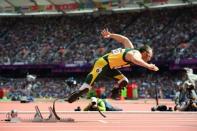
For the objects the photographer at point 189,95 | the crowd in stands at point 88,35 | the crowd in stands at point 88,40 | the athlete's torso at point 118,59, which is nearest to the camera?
the athlete's torso at point 118,59

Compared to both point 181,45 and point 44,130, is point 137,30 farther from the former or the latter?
point 44,130

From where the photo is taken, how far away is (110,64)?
10.9 m

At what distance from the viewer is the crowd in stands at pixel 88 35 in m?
45.5

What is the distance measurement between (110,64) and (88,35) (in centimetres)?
4085

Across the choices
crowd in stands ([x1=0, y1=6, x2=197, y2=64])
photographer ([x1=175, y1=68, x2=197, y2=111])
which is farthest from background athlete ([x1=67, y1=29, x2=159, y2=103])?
crowd in stands ([x1=0, y1=6, x2=197, y2=64])

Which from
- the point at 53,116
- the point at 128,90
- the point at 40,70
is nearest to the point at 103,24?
the point at 40,70

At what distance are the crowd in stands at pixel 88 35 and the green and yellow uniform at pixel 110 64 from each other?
1282 inches

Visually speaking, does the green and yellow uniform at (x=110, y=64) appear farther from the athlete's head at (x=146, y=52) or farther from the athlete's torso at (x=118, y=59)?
the athlete's head at (x=146, y=52)

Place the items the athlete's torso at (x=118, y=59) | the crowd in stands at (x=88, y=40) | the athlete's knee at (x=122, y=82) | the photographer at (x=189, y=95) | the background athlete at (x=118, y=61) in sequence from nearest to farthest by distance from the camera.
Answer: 1. the background athlete at (x=118, y=61)
2. the athlete's torso at (x=118, y=59)
3. the athlete's knee at (x=122, y=82)
4. the photographer at (x=189, y=95)
5. the crowd in stands at (x=88, y=40)

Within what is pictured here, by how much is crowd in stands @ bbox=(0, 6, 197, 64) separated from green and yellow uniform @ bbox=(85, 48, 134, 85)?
3256 cm

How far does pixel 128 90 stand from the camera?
41.7 metres

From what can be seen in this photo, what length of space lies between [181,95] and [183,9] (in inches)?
1142

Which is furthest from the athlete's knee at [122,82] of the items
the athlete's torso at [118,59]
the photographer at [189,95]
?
the photographer at [189,95]

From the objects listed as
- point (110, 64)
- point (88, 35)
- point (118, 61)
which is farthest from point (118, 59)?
point (88, 35)
